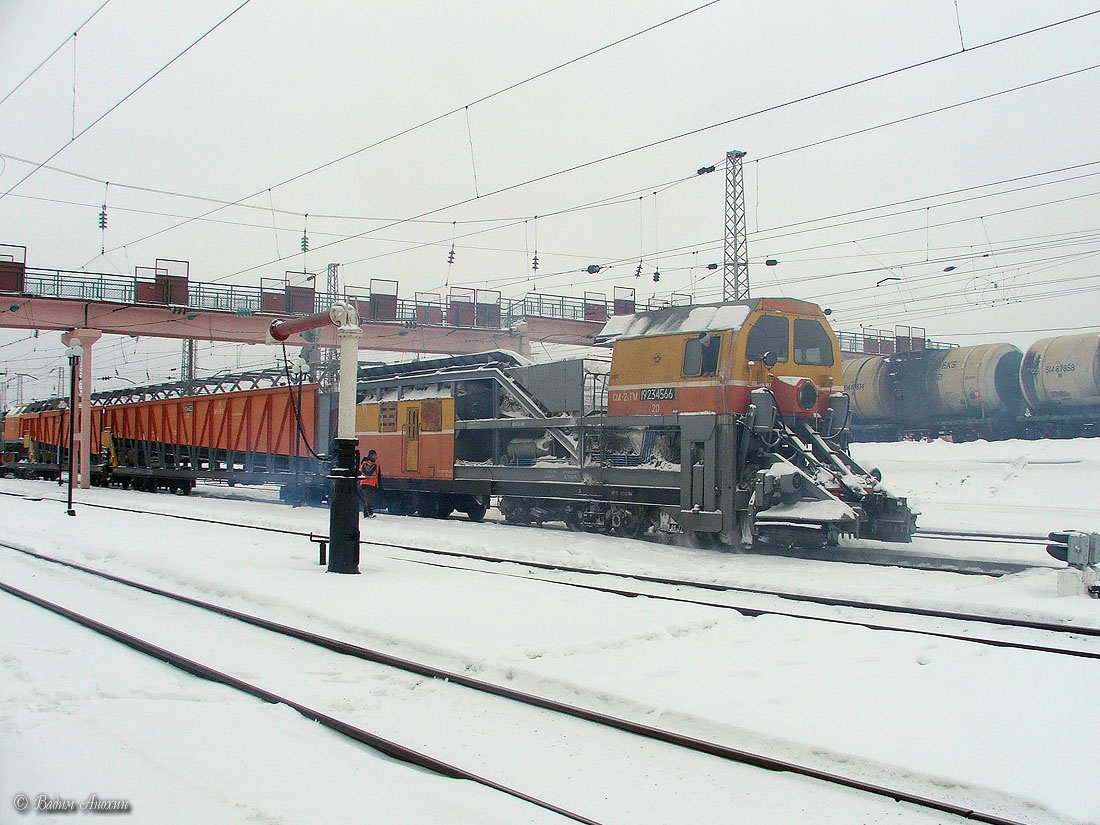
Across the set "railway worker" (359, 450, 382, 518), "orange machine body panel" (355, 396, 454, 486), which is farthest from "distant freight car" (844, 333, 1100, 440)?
"railway worker" (359, 450, 382, 518)

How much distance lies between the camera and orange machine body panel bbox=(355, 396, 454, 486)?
17.8 metres

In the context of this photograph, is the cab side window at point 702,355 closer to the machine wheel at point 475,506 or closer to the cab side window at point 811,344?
the cab side window at point 811,344

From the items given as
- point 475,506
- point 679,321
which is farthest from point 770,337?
point 475,506

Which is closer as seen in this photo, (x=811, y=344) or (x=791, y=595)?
(x=791, y=595)

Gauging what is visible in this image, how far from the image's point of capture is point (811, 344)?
46.0 feet

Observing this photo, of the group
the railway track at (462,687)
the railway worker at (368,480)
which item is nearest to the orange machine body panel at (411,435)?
the railway worker at (368,480)

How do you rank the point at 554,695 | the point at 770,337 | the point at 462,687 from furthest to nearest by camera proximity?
the point at 770,337
the point at 462,687
the point at 554,695

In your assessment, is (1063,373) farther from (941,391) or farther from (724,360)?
(724,360)

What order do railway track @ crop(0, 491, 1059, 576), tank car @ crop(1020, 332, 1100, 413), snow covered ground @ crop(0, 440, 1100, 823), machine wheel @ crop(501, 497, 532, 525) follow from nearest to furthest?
snow covered ground @ crop(0, 440, 1100, 823)
railway track @ crop(0, 491, 1059, 576)
machine wheel @ crop(501, 497, 532, 525)
tank car @ crop(1020, 332, 1100, 413)

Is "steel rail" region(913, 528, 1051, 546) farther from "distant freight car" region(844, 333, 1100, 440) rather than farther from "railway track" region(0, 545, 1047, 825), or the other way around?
"distant freight car" region(844, 333, 1100, 440)

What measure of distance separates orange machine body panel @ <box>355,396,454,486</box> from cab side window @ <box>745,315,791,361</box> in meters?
6.81

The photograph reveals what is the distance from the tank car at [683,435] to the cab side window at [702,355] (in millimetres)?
22

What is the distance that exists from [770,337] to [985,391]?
18916mm

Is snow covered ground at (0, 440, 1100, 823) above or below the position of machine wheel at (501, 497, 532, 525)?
below
